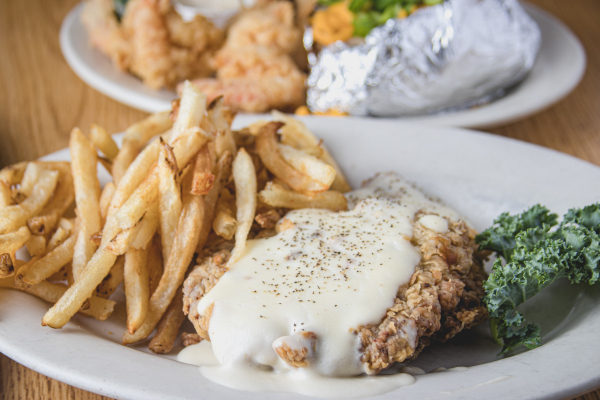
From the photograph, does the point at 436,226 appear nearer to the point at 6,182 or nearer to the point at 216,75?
the point at 6,182

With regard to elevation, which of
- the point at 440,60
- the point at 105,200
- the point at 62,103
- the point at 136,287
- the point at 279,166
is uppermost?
the point at 440,60

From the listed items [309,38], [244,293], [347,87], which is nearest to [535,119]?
[347,87]

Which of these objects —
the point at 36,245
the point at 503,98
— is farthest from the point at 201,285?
the point at 503,98

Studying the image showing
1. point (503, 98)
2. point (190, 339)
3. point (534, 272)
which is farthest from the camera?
point (503, 98)

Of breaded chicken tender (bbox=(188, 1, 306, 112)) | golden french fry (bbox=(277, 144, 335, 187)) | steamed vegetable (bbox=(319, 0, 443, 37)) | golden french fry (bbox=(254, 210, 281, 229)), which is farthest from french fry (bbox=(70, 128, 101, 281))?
steamed vegetable (bbox=(319, 0, 443, 37))

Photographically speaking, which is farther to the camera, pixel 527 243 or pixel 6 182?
pixel 6 182

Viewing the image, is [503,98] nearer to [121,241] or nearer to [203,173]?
[203,173]
